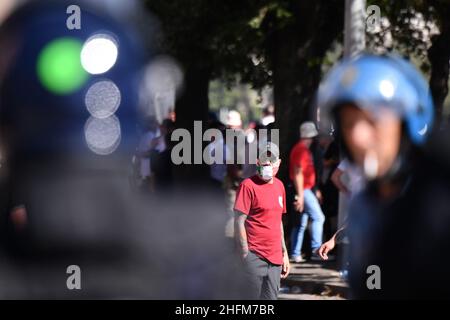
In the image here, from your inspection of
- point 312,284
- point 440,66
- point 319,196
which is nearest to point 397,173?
point 312,284

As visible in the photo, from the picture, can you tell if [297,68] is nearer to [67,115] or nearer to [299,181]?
[299,181]

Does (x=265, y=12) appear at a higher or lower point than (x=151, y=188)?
higher

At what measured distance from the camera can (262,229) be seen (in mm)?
6758

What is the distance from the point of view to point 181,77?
18.9 m

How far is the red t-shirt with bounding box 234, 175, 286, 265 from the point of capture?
673 cm

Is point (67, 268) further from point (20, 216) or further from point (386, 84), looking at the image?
point (386, 84)

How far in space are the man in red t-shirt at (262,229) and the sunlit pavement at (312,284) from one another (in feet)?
8.05

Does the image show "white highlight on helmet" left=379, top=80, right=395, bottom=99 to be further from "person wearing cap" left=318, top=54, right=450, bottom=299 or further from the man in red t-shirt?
the man in red t-shirt

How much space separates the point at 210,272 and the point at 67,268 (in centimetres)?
411

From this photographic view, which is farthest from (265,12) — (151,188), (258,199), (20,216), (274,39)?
(20,216)

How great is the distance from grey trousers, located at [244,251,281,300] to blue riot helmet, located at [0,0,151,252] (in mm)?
1160

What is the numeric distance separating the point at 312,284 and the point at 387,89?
7.83 metres

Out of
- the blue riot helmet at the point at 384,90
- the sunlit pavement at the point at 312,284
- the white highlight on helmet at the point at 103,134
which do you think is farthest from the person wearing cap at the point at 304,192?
the blue riot helmet at the point at 384,90

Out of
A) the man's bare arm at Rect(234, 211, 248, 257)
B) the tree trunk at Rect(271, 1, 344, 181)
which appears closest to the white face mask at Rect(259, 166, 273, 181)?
the man's bare arm at Rect(234, 211, 248, 257)
